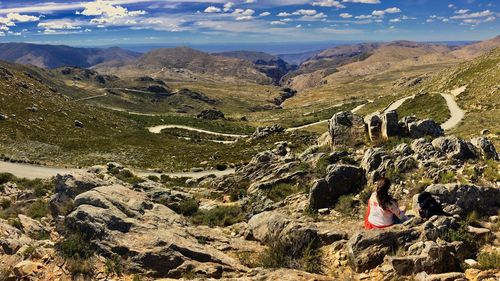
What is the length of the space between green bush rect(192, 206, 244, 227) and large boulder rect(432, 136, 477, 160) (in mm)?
12942

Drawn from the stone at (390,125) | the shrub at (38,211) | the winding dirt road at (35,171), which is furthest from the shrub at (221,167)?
the shrub at (38,211)

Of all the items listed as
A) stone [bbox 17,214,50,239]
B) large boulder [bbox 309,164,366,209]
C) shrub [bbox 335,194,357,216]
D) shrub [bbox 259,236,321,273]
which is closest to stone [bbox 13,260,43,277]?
stone [bbox 17,214,50,239]

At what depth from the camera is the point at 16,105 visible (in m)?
89.8

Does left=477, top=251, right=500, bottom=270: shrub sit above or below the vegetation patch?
above

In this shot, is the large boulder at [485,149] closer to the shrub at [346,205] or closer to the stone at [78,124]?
the shrub at [346,205]

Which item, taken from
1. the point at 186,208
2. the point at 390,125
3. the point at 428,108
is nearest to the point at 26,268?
the point at 186,208

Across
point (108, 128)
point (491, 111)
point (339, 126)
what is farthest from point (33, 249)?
point (108, 128)

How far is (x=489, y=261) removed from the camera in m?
13.2

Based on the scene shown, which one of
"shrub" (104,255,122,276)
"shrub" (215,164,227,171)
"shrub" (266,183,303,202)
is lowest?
"shrub" (215,164,227,171)

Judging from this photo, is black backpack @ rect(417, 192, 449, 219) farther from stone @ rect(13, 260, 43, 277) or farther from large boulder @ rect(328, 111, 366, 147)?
large boulder @ rect(328, 111, 366, 147)

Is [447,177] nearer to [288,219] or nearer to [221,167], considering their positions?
[288,219]

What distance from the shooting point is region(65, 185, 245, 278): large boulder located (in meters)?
15.1

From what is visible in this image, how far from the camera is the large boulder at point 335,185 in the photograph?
23422 mm

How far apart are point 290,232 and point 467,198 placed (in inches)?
318
